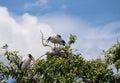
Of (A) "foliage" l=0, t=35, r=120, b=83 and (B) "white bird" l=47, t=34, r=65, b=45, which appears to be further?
(B) "white bird" l=47, t=34, r=65, b=45

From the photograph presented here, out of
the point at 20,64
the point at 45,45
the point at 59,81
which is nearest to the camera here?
the point at 59,81

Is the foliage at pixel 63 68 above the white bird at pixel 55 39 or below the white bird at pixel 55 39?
below

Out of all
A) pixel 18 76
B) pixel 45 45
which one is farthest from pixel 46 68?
pixel 45 45

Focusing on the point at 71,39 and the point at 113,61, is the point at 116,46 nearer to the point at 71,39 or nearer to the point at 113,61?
the point at 113,61

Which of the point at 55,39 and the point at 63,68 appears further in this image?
the point at 55,39

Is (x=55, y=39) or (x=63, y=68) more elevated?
(x=55, y=39)

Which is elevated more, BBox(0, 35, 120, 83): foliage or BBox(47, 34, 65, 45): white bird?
BBox(47, 34, 65, 45): white bird

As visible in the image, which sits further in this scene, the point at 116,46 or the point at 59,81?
the point at 116,46

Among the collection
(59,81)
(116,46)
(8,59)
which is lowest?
(59,81)

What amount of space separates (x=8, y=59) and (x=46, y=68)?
2764 mm

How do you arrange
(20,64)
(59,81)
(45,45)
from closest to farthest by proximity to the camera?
(59,81)
(20,64)
(45,45)

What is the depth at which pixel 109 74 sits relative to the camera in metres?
24.6

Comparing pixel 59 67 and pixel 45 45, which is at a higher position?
pixel 45 45

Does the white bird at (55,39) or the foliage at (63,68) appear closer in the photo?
the foliage at (63,68)
